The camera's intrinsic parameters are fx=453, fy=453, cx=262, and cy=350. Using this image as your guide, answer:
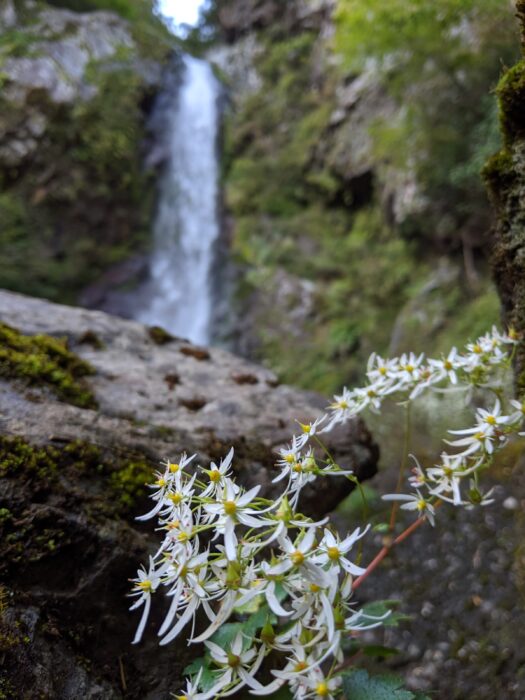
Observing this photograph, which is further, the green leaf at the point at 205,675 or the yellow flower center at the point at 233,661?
the green leaf at the point at 205,675

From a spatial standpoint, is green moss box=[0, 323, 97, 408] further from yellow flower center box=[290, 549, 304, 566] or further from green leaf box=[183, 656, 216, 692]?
yellow flower center box=[290, 549, 304, 566]

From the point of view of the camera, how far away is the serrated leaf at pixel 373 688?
1.04m

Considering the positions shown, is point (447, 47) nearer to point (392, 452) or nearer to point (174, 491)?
point (392, 452)

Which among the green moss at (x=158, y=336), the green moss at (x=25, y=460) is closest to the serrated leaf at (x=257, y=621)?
the green moss at (x=25, y=460)

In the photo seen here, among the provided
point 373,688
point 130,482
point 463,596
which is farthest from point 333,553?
point 463,596

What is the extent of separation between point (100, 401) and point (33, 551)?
3.03 ft

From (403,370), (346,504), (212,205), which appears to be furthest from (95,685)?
(212,205)

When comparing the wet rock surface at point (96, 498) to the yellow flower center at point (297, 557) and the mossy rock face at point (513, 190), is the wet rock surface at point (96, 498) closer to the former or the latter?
the yellow flower center at point (297, 557)

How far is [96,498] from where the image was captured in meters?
1.58

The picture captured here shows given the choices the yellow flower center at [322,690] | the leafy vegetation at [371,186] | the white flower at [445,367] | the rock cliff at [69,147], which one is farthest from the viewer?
the rock cliff at [69,147]

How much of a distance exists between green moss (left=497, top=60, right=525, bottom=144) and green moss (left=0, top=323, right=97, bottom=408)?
6.82 ft

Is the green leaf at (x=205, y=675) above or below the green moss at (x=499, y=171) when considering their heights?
below

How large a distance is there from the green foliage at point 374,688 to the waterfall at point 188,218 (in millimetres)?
8455

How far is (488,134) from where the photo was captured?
552 centimetres
